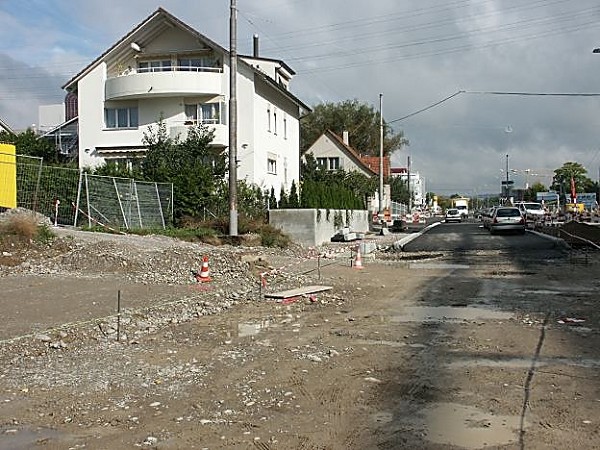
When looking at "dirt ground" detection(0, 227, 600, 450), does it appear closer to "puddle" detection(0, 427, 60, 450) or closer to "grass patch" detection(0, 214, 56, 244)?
"puddle" detection(0, 427, 60, 450)

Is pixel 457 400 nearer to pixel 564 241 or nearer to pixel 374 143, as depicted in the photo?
pixel 564 241

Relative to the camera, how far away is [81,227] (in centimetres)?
2477

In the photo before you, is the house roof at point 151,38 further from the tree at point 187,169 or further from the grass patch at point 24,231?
the grass patch at point 24,231

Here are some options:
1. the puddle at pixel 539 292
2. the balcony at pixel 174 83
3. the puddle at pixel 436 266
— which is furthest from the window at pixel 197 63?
the puddle at pixel 539 292

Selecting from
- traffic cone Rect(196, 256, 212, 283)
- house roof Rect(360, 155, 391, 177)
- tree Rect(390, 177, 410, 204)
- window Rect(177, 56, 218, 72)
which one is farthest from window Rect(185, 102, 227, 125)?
tree Rect(390, 177, 410, 204)

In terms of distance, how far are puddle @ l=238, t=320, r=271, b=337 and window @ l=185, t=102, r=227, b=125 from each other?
2747 cm

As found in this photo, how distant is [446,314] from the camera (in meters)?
12.1

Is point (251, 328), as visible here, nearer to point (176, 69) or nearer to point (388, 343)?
point (388, 343)

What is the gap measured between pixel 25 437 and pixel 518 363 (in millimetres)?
5344

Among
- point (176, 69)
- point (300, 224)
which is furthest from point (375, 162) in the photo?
point (300, 224)

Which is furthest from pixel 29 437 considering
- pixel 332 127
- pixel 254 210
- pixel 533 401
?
pixel 332 127

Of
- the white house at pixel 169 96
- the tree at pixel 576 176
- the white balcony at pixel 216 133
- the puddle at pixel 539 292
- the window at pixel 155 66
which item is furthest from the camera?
the tree at pixel 576 176

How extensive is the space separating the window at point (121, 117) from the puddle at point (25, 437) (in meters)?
35.0

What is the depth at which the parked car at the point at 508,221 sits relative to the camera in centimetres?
4091
